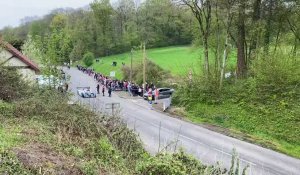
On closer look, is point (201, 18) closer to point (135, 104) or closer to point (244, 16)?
point (244, 16)

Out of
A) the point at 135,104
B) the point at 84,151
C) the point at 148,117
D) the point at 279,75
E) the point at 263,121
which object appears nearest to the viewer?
the point at 84,151

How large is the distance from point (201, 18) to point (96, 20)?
7000cm

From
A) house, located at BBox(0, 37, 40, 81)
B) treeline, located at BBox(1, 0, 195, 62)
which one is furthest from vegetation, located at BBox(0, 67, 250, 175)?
treeline, located at BBox(1, 0, 195, 62)

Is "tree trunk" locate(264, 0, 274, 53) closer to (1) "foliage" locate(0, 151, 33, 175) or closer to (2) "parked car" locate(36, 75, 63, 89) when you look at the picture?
(2) "parked car" locate(36, 75, 63, 89)

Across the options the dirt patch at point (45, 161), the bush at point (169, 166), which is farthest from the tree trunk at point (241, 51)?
the dirt patch at point (45, 161)

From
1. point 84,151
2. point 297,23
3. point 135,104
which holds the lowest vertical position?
point 135,104

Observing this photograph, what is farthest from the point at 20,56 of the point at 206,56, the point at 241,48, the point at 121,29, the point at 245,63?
the point at 121,29

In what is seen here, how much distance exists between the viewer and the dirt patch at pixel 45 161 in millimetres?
11297

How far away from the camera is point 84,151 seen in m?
13.9

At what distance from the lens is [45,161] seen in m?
11.9

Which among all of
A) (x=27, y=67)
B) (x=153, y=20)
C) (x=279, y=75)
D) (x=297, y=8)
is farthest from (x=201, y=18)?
(x=153, y=20)

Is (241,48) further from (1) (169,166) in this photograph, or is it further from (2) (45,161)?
(2) (45,161)

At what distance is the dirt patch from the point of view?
11.3m

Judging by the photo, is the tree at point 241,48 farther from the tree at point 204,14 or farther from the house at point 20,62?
the house at point 20,62
